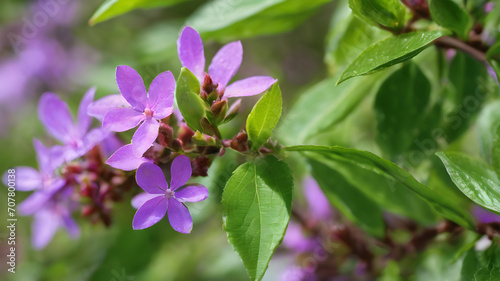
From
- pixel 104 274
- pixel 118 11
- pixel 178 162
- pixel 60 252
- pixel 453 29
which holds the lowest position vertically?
pixel 60 252

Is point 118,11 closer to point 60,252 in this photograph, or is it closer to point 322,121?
point 322,121

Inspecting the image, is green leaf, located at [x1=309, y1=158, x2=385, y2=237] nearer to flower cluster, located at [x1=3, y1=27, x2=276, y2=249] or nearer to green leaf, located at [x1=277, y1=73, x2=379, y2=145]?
green leaf, located at [x1=277, y1=73, x2=379, y2=145]

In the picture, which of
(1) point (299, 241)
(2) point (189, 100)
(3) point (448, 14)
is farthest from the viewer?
(1) point (299, 241)

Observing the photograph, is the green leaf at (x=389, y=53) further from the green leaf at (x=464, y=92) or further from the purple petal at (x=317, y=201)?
the purple petal at (x=317, y=201)

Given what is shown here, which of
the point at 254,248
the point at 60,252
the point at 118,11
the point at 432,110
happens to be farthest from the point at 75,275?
the point at 432,110

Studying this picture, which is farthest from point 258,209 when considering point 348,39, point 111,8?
point 348,39

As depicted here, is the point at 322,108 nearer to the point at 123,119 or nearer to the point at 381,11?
the point at 381,11
